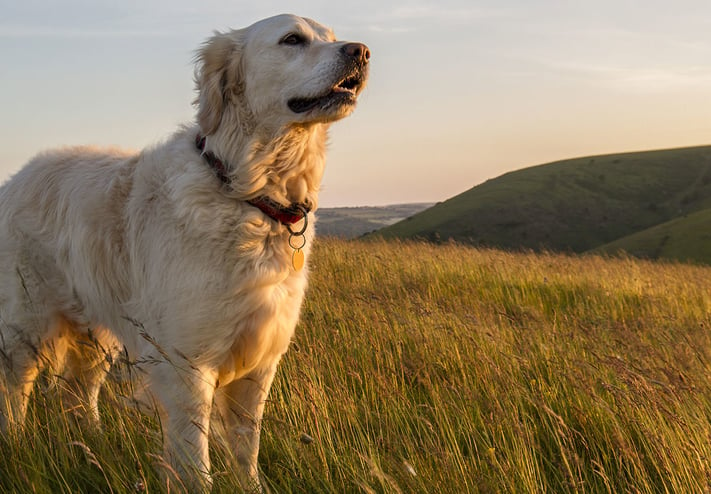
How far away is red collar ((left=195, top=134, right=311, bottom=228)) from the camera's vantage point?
9.96 feet

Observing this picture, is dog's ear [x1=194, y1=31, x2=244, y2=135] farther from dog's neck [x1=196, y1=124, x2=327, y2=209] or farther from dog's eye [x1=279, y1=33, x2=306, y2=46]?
dog's eye [x1=279, y1=33, x2=306, y2=46]

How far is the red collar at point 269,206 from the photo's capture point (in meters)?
3.04

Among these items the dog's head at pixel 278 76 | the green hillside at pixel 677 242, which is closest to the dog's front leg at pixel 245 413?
the dog's head at pixel 278 76

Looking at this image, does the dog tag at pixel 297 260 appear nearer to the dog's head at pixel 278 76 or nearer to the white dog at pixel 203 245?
the white dog at pixel 203 245

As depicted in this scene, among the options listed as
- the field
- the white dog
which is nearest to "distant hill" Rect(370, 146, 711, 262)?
the field

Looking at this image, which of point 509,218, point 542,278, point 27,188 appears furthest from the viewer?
point 509,218

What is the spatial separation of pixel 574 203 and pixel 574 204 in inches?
4.0

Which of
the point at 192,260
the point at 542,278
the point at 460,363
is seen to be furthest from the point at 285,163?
the point at 542,278

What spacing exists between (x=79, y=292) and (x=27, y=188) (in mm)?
766

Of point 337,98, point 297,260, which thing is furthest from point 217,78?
point 297,260

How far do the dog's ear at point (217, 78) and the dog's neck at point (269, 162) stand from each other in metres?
0.10

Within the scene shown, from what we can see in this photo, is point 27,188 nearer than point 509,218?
Yes

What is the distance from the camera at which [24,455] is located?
2.80m

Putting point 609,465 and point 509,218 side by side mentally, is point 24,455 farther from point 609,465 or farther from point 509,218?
point 509,218
